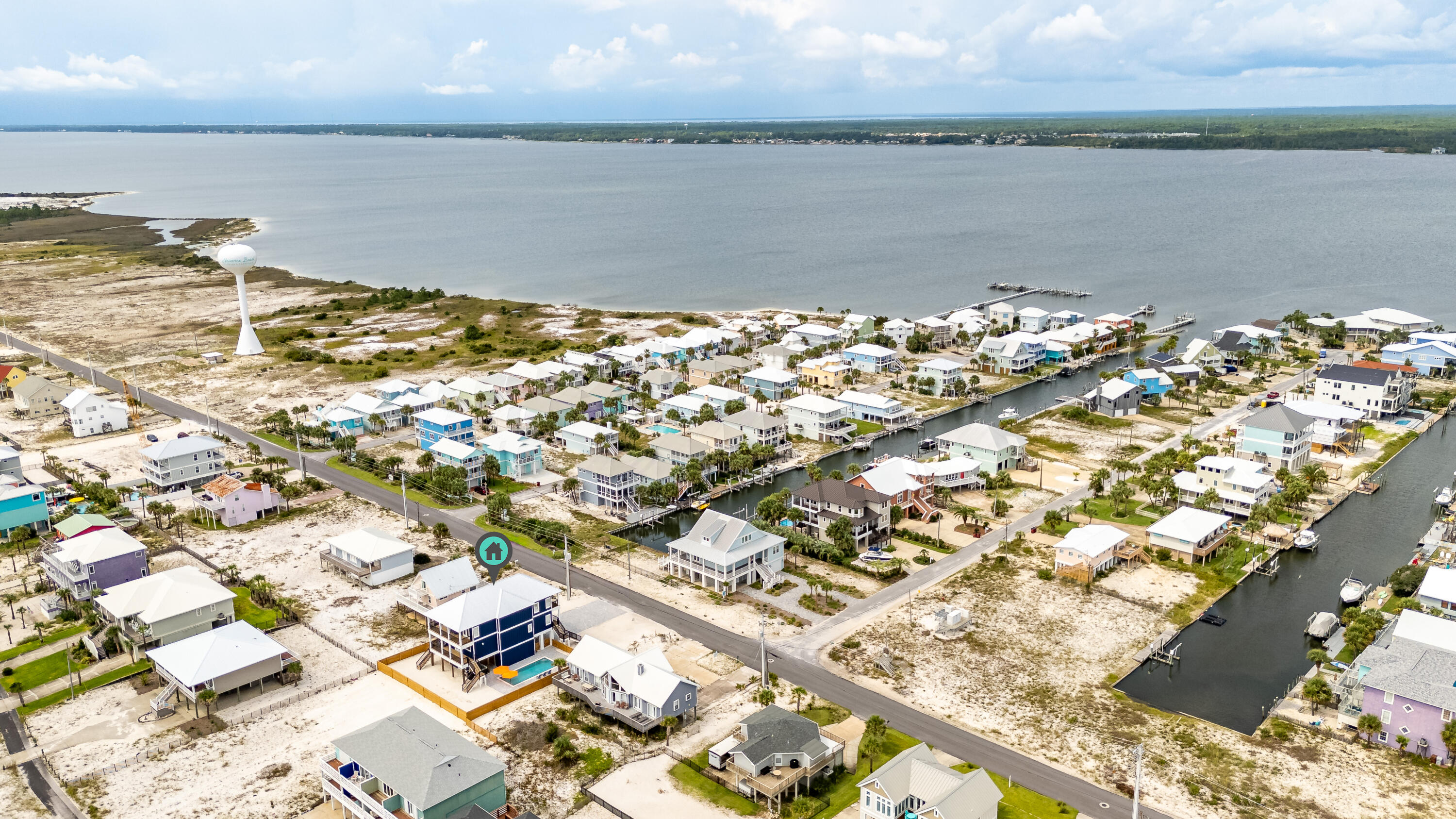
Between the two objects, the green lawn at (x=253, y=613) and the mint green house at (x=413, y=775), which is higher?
the mint green house at (x=413, y=775)

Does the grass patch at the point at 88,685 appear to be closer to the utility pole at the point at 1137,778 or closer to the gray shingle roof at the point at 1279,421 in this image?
the utility pole at the point at 1137,778

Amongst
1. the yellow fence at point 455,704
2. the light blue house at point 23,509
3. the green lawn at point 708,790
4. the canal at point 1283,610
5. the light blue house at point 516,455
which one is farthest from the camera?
the light blue house at point 516,455

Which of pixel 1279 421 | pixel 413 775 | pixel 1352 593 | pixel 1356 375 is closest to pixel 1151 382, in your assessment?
pixel 1356 375

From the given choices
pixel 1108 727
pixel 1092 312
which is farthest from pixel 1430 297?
pixel 1108 727

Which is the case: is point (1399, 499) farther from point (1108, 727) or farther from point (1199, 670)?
point (1108, 727)

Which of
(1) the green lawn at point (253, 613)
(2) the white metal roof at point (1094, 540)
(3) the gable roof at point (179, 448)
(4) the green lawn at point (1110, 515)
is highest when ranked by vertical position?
(3) the gable roof at point (179, 448)

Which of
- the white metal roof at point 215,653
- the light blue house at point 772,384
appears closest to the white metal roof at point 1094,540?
the light blue house at point 772,384

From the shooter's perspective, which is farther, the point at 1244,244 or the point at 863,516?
the point at 1244,244
